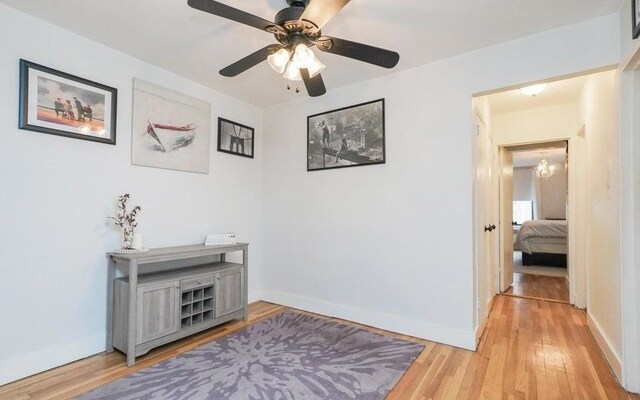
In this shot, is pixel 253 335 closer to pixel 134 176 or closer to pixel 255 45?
pixel 134 176

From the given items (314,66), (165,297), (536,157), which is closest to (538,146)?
(314,66)

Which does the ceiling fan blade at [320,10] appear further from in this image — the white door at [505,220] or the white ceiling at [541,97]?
the white door at [505,220]

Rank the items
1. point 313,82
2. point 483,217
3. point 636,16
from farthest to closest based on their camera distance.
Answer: point 483,217, point 313,82, point 636,16

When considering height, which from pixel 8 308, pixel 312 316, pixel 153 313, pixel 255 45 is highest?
pixel 255 45

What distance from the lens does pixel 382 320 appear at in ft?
9.53

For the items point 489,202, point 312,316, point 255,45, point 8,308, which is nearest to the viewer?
point 8,308

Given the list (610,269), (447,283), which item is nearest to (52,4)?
(447,283)

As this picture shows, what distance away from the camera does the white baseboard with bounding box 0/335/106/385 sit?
77.0 inches

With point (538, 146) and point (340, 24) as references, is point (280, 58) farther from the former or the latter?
point (538, 146)

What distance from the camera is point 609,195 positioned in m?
2.27

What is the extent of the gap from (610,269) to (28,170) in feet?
14.0

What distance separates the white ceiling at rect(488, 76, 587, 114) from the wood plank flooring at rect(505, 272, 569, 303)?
2.46m

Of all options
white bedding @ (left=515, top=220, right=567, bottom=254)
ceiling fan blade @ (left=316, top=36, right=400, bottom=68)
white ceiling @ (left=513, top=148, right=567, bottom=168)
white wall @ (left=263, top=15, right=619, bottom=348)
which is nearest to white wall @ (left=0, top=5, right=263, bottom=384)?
white wall @ (left=263, top=15, right=619, bottom=348)

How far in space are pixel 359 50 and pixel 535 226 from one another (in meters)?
5.95
